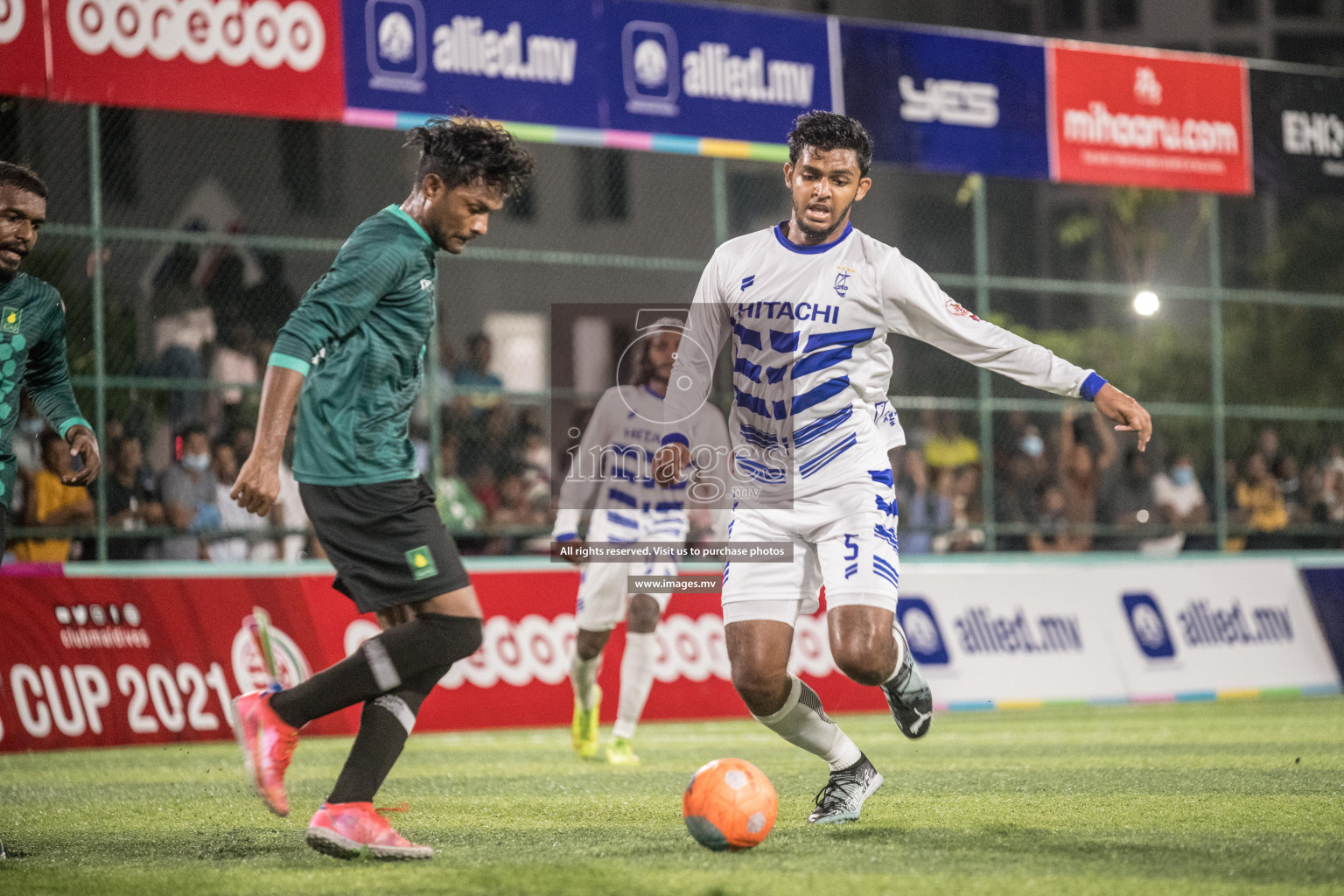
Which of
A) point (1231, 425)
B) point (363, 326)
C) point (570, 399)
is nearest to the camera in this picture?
point (363, 326)

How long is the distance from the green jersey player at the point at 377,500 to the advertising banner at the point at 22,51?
691 centimetres

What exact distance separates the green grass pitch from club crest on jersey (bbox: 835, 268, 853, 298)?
2.03 m

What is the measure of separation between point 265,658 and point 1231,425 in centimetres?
2199

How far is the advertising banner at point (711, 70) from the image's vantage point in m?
13.5

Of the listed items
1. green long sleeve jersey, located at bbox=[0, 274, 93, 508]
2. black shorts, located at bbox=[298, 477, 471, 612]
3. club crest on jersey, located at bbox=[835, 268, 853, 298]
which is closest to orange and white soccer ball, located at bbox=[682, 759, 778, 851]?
black shorts, located at bbox=[298, 477, 471, 612]

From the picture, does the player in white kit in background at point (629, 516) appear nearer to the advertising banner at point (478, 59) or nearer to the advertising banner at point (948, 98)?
the advertising banner at point (478, 59)

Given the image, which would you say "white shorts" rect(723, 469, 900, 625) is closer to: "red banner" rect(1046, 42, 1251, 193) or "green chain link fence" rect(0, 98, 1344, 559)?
"green chain link fence" rect(0, 98, 1344, 559)

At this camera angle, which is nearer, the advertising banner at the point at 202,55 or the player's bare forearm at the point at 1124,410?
the player's bare forearm at the point at 1124,410

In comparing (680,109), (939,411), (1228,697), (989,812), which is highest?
(680,109)

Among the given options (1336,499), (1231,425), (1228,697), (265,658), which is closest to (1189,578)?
(1228,697)

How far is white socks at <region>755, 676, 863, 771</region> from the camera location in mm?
6164

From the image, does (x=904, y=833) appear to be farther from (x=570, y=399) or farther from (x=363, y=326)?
(x=570, y=399)

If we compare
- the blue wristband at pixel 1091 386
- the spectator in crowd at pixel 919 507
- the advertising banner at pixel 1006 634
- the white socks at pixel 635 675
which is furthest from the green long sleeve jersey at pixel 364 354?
the spectator in crowd at pixel 919 507

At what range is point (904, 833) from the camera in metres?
5.86
